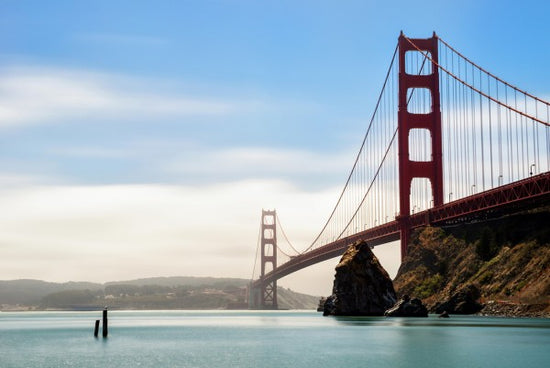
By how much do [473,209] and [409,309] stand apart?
15.5 meters

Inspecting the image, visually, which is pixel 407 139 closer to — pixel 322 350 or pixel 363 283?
pixel 363 283

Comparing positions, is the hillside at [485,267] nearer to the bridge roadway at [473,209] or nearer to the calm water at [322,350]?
the bridge roadway at [473,209]

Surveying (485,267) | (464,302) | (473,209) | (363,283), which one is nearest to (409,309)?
(464,302)

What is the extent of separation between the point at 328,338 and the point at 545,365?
26.5 metres

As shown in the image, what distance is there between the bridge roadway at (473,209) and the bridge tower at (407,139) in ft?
9.99

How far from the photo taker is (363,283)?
106312 mm

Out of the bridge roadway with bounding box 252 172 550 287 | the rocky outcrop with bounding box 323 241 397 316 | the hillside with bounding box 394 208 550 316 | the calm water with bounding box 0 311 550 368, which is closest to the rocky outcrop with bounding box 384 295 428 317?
the rocky outcrop with bounding box 323 241 397 316

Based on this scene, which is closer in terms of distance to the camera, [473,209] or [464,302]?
[464,302]

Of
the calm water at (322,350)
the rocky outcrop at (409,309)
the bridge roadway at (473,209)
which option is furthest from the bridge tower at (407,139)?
the calm water at (322,350)

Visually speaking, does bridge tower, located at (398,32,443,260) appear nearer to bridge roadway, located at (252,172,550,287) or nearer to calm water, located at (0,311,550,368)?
bridge roadway, located at (252,172,550,287)

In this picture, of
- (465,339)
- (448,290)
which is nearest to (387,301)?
(448,290)

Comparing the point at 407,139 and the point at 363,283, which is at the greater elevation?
the point at 407,139

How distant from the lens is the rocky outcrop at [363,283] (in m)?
105

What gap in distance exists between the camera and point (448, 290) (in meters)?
106
